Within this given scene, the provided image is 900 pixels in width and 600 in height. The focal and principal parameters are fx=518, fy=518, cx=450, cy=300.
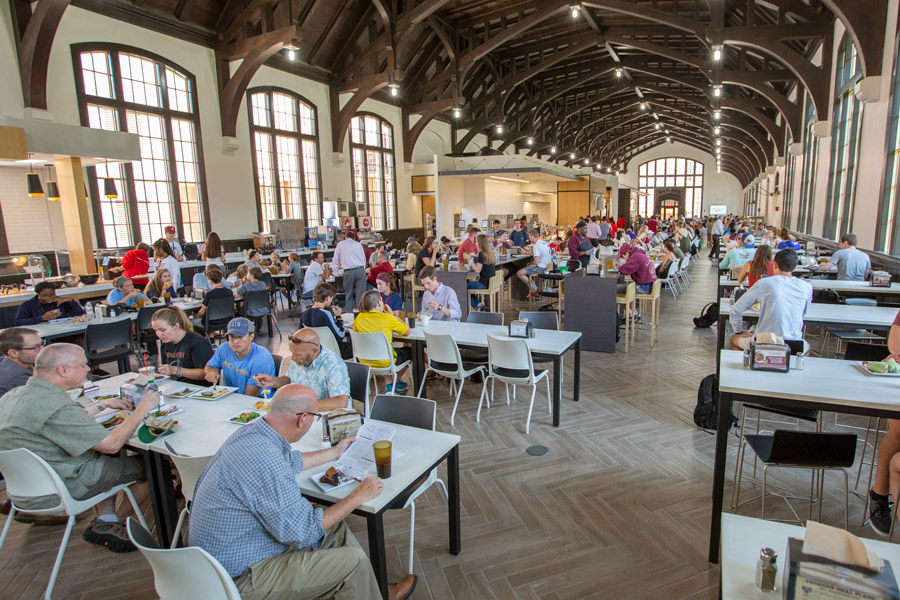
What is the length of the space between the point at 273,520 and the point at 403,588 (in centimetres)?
91

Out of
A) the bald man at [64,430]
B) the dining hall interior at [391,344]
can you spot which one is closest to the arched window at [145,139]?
the dining hall interior at [391,344]

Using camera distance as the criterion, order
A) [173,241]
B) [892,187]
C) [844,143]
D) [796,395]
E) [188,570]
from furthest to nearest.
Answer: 1. [173,241]
2. [844,143]
3. [892,187]
4. [796,395]
5. [188,570]

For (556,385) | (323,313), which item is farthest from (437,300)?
(556,385)

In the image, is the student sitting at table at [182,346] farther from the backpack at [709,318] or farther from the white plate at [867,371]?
the backpack at [709,318]

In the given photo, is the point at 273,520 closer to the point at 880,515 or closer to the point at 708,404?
the point at 880,515

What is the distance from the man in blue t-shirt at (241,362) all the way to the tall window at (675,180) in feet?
140

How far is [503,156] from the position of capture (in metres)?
16.3

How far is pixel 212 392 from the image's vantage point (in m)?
3.22

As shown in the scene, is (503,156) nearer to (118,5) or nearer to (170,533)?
(118,5)

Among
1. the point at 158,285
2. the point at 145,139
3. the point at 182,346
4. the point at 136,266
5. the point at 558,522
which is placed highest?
the point at 145,139

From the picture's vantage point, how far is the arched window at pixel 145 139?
32.4 ft

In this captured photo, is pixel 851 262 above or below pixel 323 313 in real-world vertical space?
above

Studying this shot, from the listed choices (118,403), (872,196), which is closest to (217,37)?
(118,403)

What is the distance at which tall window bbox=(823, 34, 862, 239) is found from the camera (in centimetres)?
890
